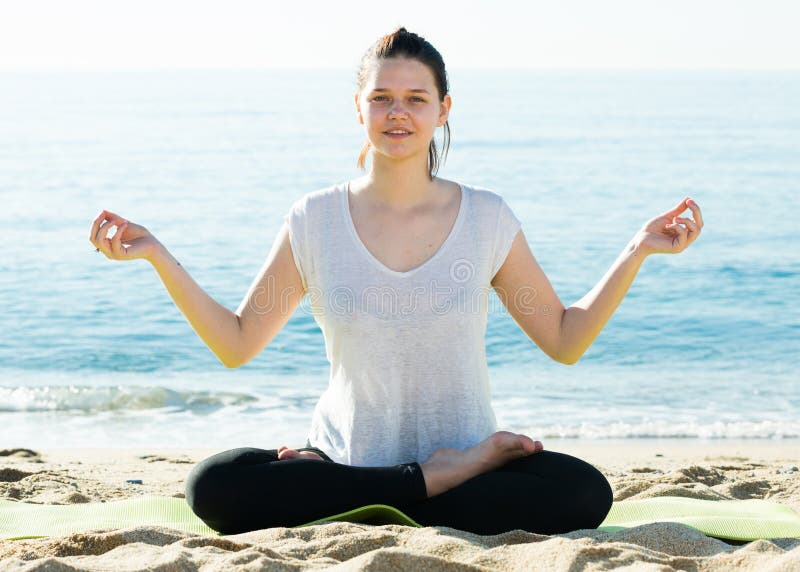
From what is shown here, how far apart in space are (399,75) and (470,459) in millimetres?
1252

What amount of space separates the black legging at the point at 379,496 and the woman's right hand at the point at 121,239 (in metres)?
0.69

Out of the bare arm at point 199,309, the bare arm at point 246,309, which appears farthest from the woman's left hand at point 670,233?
the bare arm at point 199,309

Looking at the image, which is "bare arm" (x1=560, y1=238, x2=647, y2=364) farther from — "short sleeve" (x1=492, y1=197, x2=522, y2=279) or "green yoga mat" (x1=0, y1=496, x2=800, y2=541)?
"green yoga mat" (x1=0, y1=496, x2=800, y2=541)

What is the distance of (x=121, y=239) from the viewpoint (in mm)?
3129

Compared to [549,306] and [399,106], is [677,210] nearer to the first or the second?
[549,306]

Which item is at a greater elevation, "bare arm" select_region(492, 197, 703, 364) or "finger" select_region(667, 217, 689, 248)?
"finger" select_region(667, 217, 689, 248)

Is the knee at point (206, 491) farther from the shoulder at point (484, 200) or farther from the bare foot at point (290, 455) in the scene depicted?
the shoulder at point (484, 200)

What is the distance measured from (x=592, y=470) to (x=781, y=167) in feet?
63.1

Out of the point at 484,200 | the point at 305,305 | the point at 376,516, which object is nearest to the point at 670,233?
the point at 484,200

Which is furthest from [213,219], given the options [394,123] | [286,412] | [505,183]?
[394,123]

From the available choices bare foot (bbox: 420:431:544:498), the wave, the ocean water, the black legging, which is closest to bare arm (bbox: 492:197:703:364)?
bare foot (bbox: 420:431:544:498)

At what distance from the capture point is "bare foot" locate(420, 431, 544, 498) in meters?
3.21

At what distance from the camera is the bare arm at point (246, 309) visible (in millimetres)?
3312

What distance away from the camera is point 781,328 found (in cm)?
1029
